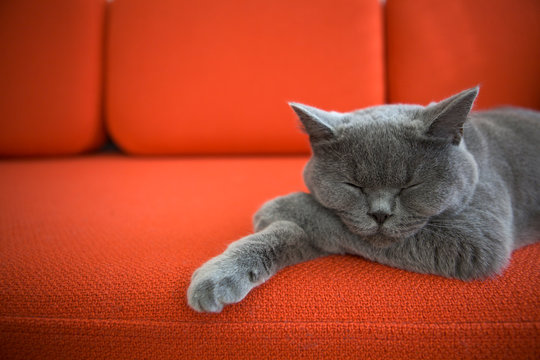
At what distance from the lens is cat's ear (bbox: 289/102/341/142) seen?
25.9 inches

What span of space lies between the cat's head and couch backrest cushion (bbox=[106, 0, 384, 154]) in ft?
2.88

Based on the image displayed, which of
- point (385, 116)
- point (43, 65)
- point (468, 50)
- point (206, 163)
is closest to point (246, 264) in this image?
point (385, 116)

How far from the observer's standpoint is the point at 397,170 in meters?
0.61

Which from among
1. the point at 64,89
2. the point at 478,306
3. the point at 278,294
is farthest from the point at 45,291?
the point at 64,89

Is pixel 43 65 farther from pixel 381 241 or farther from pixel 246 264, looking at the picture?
pixel 381 241

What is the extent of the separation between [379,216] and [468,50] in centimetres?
126

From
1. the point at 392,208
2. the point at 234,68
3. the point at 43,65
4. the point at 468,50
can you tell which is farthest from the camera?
the point at 43,65

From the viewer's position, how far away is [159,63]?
1627 millimetres

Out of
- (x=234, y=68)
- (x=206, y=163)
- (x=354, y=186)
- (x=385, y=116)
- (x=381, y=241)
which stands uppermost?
(x=234, y=68)

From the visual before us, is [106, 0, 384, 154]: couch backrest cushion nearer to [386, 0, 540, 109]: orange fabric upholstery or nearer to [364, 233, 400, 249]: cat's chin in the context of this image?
[386, 0, 540, 109]: orange fabric upholstery

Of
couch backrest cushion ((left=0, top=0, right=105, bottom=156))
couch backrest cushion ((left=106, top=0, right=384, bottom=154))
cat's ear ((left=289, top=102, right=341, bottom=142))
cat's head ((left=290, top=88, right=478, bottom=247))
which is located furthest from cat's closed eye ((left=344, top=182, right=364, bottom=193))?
couch backrest cushion ((left=0, top=0, right=105, bottom=156))

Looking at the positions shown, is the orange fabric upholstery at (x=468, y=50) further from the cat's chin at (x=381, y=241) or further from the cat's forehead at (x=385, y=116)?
the cat's chin at (x=381, y=241)

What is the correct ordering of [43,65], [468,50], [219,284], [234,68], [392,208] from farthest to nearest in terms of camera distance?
[43,65]
[234,68]
[468,50]
[392,208]
[219,284]

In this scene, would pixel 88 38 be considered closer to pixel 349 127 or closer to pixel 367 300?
pixel 349 127
